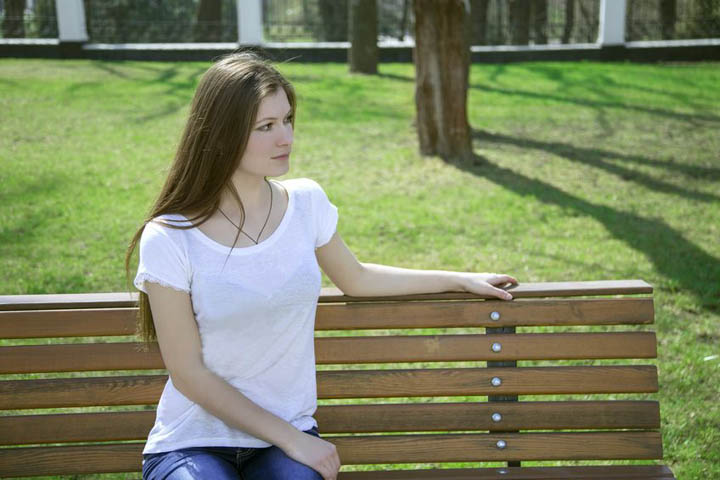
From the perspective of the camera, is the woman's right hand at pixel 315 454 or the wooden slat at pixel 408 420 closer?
the woman's right hand at pixel 315 454

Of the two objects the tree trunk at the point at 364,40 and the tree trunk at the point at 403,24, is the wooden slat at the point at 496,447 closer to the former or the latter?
the tree trunk at the point at 364,40

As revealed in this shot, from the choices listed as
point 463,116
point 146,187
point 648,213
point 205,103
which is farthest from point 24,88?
point 205,103

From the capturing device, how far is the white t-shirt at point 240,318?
2.29 metres

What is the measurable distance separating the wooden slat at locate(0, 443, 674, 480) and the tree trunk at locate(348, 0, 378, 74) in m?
12.5

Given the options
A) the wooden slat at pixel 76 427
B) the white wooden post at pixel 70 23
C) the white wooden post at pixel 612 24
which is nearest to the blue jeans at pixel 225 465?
the wooden slat at pixel 76 427

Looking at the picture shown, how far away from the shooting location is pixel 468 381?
271cm

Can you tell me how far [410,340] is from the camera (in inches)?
106

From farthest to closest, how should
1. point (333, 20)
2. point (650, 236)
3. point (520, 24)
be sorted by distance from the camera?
point (333, 20)
point (520, 24)
point (650, 236)

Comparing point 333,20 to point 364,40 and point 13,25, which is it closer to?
point 364,40

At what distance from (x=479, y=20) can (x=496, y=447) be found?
16859mm

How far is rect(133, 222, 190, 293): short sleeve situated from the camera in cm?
225

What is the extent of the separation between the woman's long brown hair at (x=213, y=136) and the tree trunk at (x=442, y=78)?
6254 millimetres

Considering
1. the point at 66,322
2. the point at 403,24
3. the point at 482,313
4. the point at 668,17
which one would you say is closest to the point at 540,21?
the point at 668,17

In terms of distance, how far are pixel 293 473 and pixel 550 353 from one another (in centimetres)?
93
